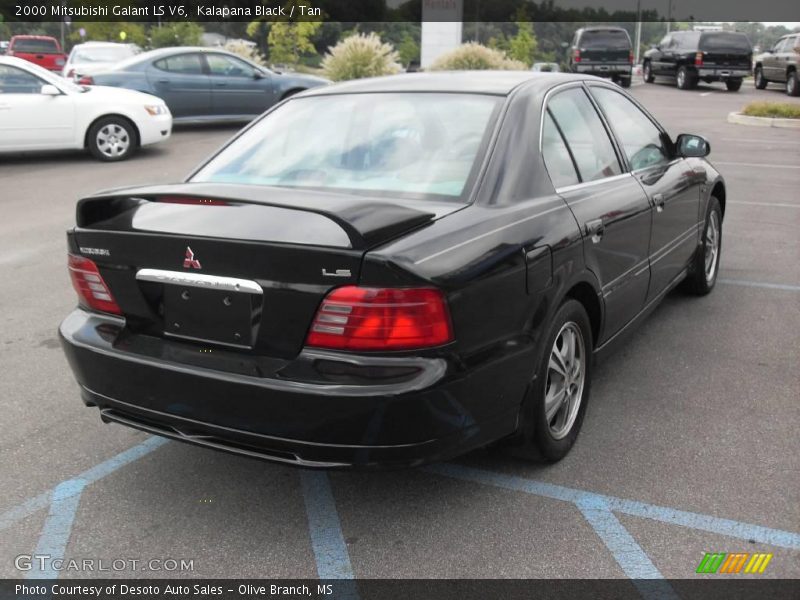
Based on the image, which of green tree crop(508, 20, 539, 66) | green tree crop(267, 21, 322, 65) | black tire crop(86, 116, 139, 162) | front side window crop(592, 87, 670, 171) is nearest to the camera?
front side window crop(592, 87, 670, 171)

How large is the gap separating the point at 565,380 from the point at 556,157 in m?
0.98

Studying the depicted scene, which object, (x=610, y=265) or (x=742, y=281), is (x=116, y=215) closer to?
(x=610, y=265)

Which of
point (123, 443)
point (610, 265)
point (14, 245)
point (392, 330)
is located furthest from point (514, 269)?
point (14, 245)

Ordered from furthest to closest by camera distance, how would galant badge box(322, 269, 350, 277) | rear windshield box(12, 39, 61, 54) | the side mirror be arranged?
rear windshield box(12, 39, 61, 54) < the side mirror < galant badge box(322, 269, 350, 277)

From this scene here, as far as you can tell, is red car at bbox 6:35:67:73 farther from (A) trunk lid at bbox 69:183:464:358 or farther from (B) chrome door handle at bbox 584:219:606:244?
(B) chrome door handle at bbox 584:219:606:244

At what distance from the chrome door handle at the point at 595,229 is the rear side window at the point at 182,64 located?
12980mm

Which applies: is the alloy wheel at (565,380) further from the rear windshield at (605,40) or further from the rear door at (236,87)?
the rear windshield at (605,40)

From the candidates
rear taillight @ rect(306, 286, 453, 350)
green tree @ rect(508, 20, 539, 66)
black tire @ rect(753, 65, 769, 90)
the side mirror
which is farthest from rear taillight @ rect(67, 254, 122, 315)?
green tree @ rect(508, 20, 539, 66)

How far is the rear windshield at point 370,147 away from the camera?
10.8 ft

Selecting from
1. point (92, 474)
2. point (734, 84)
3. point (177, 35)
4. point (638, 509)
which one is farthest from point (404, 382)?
point (177, 35)

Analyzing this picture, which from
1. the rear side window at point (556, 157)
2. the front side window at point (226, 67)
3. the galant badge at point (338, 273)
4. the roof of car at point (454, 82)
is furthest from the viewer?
the front side window at point (226, 67)

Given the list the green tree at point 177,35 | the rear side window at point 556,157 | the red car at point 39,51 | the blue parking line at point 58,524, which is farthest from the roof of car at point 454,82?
the green tree at point 177,35

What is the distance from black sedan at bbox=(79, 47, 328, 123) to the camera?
48.4 feet

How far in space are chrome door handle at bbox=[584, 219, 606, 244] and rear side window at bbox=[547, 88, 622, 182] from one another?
25cm
